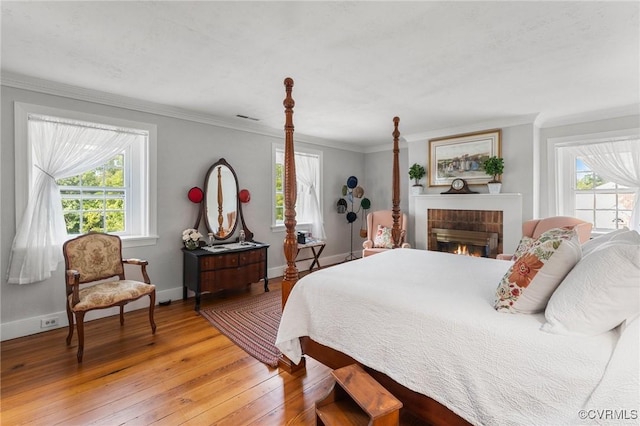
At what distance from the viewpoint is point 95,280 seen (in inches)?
113

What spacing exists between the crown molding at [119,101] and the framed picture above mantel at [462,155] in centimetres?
257

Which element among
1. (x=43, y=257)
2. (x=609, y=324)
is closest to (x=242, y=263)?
(x=43, y=257)

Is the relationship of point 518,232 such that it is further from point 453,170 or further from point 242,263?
point 242,263

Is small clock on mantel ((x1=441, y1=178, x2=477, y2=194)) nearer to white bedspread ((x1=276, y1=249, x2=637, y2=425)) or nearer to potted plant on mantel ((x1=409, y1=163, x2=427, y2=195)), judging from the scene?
potted plant on mantel ((x1=409, y1=163, x2=427, y2=195))

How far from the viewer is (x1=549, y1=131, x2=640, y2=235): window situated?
3.74 meters

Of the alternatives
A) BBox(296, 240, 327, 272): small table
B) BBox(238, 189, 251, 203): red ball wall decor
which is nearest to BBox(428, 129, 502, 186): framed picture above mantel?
BBox(296, 240, 327, 272): small table

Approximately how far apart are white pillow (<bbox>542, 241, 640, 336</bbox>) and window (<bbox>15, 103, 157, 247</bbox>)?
12.4ft

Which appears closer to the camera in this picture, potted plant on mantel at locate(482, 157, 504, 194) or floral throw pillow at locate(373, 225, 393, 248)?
potted plant on mantel at locate(482, 157, 504, 194)

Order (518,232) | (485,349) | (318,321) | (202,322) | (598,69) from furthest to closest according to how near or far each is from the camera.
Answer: (518,232), (202,322), (598,69), (318,321), (485,349)

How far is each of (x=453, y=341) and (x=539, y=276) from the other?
1.66 feet

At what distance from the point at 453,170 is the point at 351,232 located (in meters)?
2.33

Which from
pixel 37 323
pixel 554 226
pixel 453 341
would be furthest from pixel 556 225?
pixel 37 323

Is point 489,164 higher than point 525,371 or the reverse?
higher

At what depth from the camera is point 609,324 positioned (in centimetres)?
116
